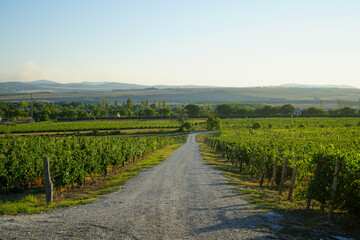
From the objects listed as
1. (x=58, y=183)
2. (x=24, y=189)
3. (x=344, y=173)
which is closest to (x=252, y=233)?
(x=344, y=173)

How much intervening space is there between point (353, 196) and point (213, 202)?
5.23m

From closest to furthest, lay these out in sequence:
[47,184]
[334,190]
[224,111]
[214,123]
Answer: [334,190] < [47,184] < [214,123] < [224,111]

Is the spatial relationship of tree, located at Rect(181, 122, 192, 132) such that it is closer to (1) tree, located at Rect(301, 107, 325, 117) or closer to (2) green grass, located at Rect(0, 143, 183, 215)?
(1) tree, located at Rect(301, 107, 325, 117)

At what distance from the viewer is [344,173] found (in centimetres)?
942

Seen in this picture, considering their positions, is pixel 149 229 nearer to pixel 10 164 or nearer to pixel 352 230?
pixel 352 230

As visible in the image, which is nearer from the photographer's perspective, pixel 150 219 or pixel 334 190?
pixel 334 190

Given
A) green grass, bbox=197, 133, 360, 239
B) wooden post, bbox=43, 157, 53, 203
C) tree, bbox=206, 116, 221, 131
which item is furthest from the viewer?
tree, bbox=206, 116, 221, 131

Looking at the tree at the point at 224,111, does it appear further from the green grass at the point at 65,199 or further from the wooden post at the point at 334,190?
the wooden post at the point at 334,190

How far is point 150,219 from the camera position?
9.73 m

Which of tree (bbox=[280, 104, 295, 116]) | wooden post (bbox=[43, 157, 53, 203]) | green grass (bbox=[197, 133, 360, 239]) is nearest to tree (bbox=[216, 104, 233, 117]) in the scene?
tree (bbox=[280, 104, 295, 116])

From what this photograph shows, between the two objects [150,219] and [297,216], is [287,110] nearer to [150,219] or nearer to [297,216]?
[297,216]

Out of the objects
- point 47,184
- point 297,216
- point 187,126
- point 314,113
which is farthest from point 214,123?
point 297,216

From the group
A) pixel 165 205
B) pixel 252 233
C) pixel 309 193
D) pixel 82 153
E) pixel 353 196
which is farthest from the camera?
pixel 82 153

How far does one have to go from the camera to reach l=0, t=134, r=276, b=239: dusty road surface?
839 centimetres
